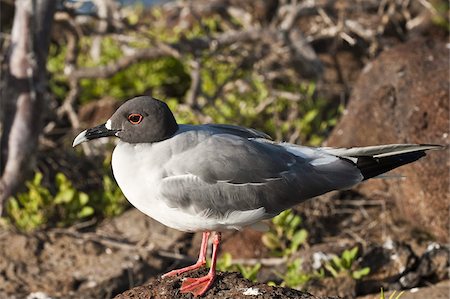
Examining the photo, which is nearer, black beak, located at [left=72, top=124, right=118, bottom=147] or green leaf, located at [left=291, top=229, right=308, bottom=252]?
black beak, located at [left=72, top=124, right=118, bottom=147]

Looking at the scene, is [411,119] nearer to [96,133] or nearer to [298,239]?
[298,239]

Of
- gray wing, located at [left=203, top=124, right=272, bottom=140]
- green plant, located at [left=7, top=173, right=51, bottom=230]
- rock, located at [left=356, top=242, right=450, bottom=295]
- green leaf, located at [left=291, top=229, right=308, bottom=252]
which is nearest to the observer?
gray wing, located at [left=203, top=124, right=272, bottom=140]

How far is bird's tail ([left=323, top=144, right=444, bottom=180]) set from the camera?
4.80 meters

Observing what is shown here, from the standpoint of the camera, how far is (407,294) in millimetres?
6074

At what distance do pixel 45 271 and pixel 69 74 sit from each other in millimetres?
2800

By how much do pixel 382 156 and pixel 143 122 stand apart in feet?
4.60

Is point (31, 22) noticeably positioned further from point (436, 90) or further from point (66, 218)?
point (436, 90)

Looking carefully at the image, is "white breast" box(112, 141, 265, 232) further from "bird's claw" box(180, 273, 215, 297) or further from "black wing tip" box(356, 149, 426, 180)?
"black wing tip" box(356, 149, 426, 180)

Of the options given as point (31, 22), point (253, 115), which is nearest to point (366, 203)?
point (253, 115)

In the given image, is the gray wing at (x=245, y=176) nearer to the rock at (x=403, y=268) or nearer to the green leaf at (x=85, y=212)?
the rock at (x=403, y=268)

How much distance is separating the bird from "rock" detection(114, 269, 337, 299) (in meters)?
0.06

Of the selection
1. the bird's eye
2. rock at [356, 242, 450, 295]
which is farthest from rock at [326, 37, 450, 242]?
the bird's eye

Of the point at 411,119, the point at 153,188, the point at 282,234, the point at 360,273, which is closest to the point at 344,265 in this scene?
the point at 360,273

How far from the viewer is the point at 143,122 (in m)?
4.65
